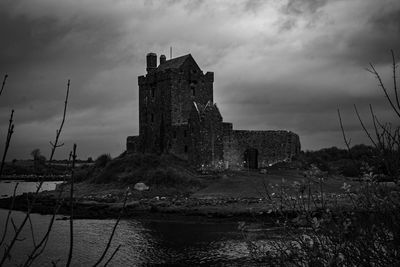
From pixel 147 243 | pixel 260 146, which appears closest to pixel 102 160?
pixel 260 146

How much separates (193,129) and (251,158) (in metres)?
7.84

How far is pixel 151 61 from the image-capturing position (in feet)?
195

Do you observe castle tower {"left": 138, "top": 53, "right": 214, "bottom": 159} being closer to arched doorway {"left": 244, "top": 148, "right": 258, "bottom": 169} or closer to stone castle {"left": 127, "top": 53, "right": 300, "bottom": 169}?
stone castle {"left": 127, "top": 53, "right": 300, "bottom": 169}

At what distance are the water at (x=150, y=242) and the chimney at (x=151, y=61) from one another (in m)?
25.6

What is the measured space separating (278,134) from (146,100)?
54.3ft

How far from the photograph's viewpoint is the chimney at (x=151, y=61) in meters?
59.1

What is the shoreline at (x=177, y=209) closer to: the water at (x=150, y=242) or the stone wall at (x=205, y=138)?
the water at (x=150, y=242)

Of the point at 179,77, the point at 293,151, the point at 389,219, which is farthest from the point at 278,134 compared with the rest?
the point at 389,219

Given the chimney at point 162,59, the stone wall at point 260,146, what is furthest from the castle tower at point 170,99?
the stone wall at point 260,146

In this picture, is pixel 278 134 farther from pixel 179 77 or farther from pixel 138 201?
pixel 138 201

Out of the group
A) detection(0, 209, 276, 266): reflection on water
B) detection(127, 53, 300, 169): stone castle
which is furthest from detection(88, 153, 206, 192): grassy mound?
detection(0, 209, 276, 266): reflection on water

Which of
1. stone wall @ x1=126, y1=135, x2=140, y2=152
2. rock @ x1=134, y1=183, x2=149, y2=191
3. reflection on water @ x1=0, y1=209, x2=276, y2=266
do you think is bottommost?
reflection on water @ x1=0, y1=209, x2=276, y2=266

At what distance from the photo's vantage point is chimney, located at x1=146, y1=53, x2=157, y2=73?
2327 inches

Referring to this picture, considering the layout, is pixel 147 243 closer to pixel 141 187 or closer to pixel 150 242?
pixel 150 242
